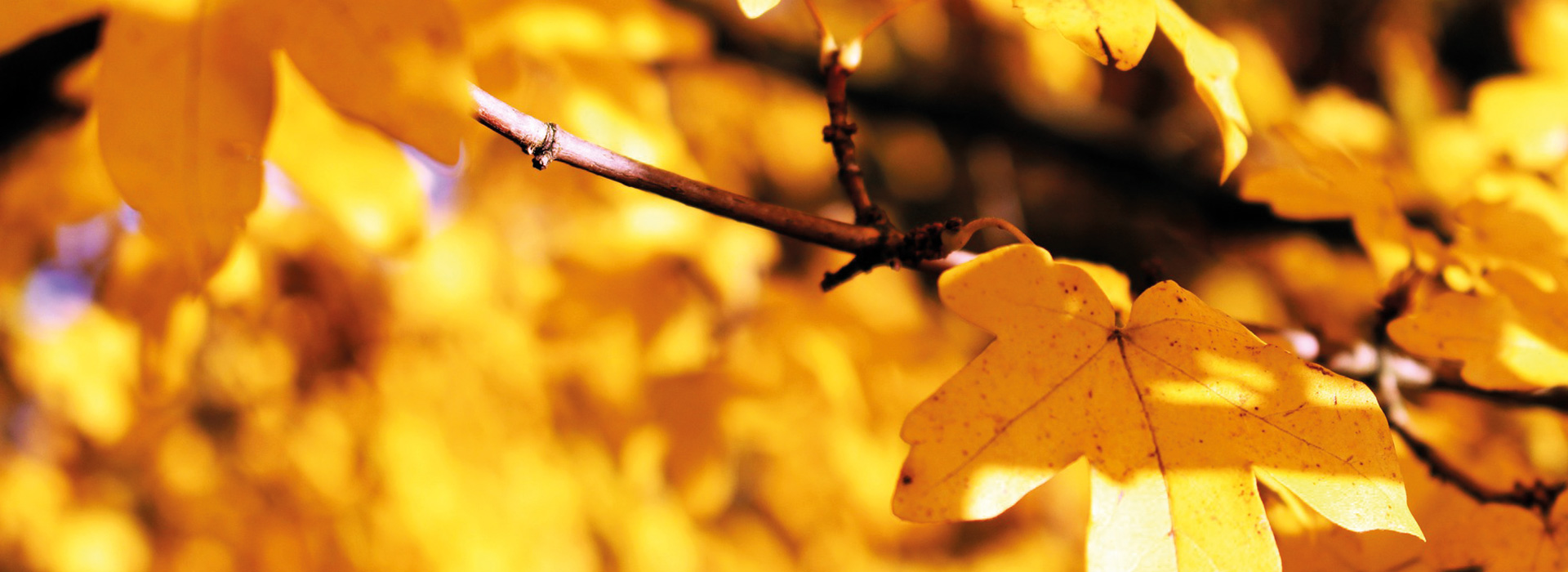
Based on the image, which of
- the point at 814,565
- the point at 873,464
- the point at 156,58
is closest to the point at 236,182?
the point at 156,58

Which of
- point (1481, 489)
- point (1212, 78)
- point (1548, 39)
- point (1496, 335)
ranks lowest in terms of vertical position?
point (1481, 489)

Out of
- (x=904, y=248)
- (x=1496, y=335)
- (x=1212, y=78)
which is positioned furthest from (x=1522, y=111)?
(x=904, y=248)

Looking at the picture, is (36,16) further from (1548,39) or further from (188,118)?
(1548,39)

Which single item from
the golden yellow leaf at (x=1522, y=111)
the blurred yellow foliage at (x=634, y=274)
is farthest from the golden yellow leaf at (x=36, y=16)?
the golden yellow leaf at (x=1522, y=111)

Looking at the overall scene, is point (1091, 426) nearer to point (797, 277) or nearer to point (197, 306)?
point (797, 277)

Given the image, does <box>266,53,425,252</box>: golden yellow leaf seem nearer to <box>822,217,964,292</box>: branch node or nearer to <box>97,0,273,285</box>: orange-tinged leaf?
<box>97,0,273,285</box>: orange-tinged leaf

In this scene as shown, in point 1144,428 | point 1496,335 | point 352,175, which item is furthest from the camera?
point 352,175
